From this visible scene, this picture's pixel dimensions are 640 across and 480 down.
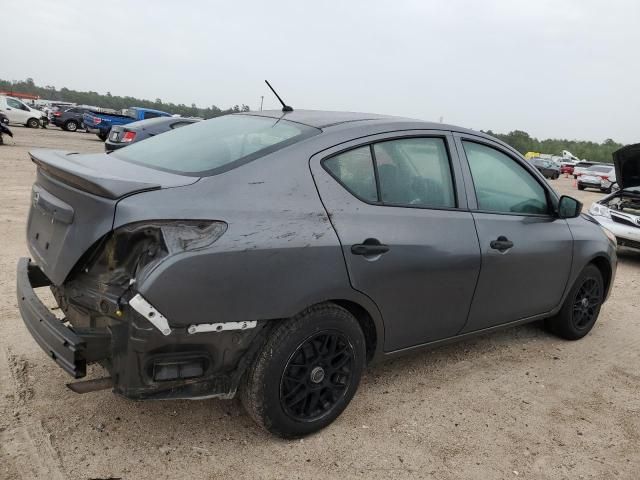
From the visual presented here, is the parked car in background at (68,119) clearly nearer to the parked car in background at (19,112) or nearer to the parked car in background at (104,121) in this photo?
the parked car in background at (19,112)

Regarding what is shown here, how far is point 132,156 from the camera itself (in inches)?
125

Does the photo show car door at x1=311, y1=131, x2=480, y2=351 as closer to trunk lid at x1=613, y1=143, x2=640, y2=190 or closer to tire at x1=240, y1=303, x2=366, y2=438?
tire at x1=240, y1=303, x2=366, y2=438

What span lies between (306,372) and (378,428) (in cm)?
61

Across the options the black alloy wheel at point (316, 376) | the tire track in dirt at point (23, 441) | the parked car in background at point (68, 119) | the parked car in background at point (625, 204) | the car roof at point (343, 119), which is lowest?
the parked car in background at point (68, 119)

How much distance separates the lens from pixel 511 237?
12.0 feet

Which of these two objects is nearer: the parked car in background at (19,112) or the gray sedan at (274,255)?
the gray sedan at (274,255)

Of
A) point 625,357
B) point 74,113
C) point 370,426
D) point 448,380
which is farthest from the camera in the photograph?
point 74,113

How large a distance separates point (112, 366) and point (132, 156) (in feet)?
4.37

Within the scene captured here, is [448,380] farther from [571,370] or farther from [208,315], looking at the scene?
[208,315]

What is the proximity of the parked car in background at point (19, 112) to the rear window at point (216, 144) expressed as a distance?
→ 2865 cm

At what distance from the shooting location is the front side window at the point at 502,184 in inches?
142

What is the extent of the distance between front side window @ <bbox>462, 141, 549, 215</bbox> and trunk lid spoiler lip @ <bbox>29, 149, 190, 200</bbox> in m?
1.95

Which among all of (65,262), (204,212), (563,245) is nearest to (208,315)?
(204,212)

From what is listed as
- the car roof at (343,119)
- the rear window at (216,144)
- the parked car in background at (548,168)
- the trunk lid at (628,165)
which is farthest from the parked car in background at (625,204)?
the parked car in background at (548,168)
